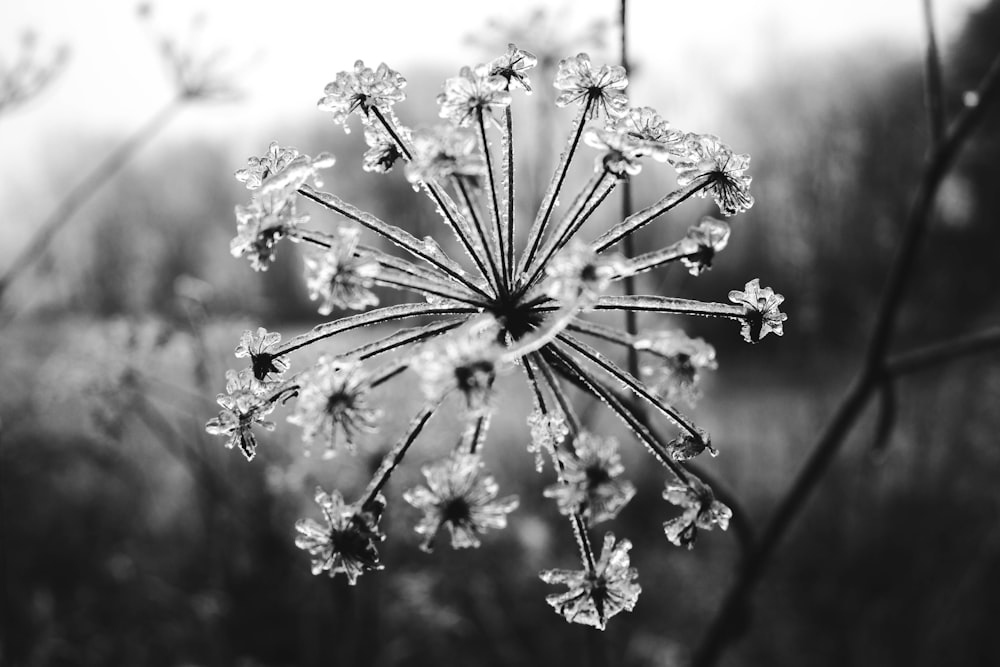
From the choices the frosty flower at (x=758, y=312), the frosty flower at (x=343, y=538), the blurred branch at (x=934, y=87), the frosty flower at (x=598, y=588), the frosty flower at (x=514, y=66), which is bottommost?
the frosty flower at (x=598, y=588)

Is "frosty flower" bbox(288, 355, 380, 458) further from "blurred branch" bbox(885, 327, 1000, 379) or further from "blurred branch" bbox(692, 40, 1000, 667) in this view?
"blurred branch" bbox(885, 327, 1000, 379)

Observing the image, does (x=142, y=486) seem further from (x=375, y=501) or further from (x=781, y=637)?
(x=375, y=501)

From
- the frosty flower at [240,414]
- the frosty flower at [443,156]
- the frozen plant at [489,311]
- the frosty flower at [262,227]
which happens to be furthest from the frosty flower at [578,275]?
the frosty flower at [240,414]

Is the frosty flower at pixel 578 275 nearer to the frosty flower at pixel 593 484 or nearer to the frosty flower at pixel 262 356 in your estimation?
the frosty flower at pixel 593 484

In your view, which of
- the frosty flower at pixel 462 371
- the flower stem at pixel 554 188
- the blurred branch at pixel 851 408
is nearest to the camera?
the frosty flower at pixel 462 371

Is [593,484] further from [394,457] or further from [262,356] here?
[262,356]

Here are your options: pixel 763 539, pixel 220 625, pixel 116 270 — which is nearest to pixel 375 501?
pixel 763 539
